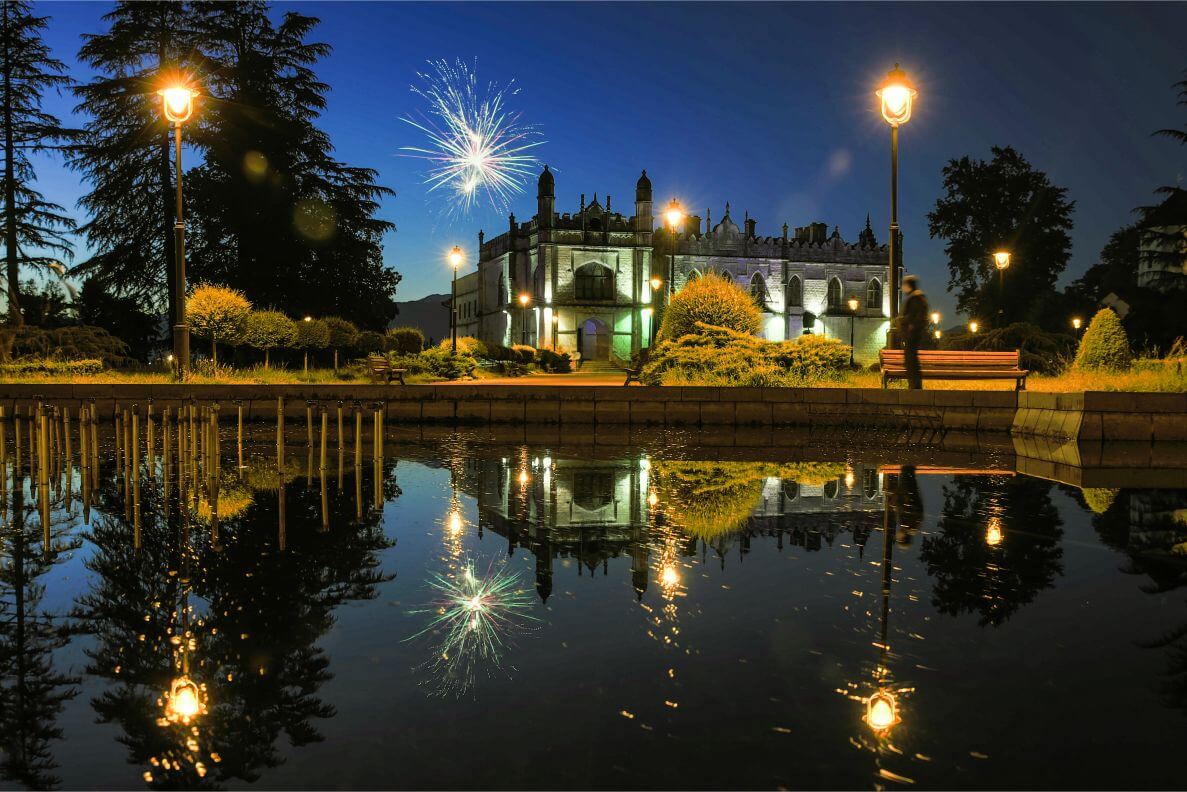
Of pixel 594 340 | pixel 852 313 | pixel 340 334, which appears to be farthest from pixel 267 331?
pixel 852 313

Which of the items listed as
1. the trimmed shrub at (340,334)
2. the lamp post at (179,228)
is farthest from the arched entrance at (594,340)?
the lamp post at (179,228)

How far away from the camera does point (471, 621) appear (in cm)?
370

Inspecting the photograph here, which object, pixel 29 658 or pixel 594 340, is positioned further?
pixel 594 340

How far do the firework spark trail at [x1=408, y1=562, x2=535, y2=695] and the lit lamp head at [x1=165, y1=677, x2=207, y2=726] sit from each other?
779mm

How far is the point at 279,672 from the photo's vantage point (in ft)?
10.2

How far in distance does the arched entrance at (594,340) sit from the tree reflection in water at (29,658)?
45.7m

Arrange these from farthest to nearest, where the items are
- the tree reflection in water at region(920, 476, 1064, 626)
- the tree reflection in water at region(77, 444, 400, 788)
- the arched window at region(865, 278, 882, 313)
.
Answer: the arched window at region(865, 278, 882, 313), the tree reflection in water at region(920, 476, 1064, 626), the tree reflection in water at region(77, 444, 400, 788)

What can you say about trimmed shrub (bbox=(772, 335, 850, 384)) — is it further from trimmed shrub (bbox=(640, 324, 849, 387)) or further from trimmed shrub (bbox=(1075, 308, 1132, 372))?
trimmed shrub (bbox=(1075, 308, 1132, 372))

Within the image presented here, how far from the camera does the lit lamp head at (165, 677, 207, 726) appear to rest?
9.03 feet

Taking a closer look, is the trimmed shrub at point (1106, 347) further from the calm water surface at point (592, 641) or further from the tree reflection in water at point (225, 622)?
the tree reflection in water at point (225, 622)

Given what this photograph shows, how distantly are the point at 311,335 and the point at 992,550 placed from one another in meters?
22.2

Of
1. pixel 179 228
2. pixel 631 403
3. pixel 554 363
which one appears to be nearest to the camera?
pixel 631 403

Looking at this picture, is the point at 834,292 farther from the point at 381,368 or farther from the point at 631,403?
the point at 631,403

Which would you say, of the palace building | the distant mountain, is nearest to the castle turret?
the palace building
